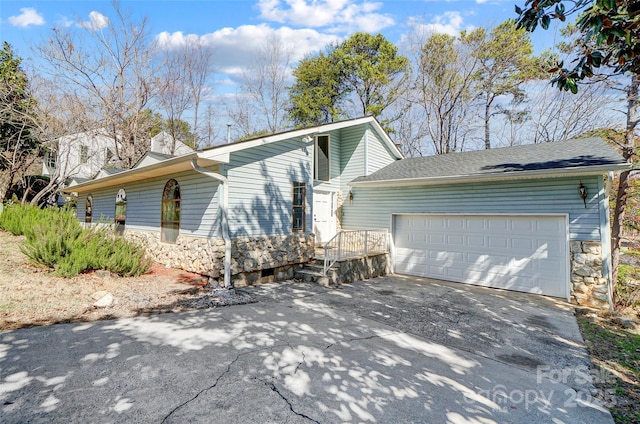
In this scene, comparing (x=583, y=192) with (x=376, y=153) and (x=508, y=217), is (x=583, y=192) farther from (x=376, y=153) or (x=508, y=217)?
(x=376, y=153)

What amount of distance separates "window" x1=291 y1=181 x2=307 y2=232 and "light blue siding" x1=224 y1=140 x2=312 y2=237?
0.14 m

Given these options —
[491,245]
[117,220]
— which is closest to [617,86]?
[491,245]

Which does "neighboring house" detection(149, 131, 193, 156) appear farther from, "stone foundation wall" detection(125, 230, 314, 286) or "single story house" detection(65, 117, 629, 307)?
"stone foundation wall" detection(125, 230, 314, 286)

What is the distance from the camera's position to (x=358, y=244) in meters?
9.29

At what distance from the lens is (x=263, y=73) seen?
1983 cm

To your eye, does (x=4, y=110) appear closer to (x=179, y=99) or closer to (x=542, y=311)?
(x=179, y=99)

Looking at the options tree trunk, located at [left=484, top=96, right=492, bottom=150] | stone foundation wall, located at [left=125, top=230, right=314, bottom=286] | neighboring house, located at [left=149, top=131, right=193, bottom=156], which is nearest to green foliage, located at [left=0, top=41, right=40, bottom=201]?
neighboring house, located at [left=149, top=131, right=193, bottom=156]

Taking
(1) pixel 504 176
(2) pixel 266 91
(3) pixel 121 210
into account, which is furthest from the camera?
(2) pixel 266 91

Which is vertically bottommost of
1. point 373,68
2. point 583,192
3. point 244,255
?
point 244,255

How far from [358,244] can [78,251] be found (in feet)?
22.9

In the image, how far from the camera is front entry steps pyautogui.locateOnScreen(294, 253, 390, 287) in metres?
7.75

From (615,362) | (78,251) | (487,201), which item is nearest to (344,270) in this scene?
(487,201)

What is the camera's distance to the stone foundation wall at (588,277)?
6.47 metres

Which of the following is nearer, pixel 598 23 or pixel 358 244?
pixel 598 23
